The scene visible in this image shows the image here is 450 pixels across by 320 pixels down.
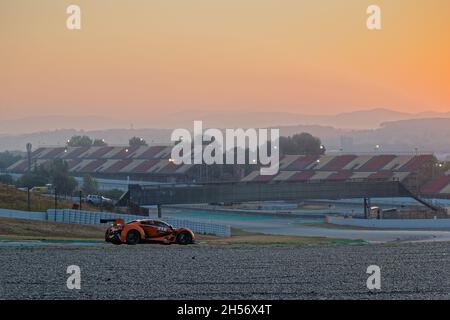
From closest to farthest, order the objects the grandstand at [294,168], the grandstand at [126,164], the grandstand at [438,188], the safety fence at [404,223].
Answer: the safety fence at [404,223] → the grandstand at [438,188] → the grandstand at [294,168] → the grandstand at [126,164]

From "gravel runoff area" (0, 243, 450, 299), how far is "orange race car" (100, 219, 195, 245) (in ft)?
5.01

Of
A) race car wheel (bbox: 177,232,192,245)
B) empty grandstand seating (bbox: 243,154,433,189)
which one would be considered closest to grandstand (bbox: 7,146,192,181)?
empty grandstand seating (bbox: 243,154,433,189)

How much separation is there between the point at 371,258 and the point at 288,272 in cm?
601

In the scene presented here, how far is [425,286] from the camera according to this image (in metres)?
22.7

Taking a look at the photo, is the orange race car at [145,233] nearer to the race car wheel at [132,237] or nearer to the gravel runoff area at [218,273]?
the race car wheel at [132,237]

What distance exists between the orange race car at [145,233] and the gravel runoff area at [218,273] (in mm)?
1526

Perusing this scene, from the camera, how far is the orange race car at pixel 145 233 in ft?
116

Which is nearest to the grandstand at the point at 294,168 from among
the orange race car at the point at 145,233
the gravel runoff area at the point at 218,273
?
the orange race car at the point at 145,233

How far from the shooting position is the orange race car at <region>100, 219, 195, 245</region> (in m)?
35.4

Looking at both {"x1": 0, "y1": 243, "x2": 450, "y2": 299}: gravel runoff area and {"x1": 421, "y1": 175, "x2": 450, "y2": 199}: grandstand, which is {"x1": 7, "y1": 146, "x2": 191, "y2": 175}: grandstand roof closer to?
{"x1": 421, "y1": 175, "x2": 450, "y2": 199}: grandstand
